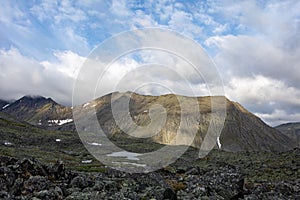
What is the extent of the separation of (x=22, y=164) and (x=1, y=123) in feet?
551

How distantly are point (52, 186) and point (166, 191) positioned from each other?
8.06 meters

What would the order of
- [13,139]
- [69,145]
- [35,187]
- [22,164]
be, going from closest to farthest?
[35,187], [22,164], [13,139], [69,145]

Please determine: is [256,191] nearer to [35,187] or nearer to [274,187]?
[274,187]

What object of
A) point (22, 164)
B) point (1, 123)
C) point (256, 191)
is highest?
point (1, 123)

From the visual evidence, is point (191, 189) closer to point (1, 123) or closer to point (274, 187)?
point (274, 187)

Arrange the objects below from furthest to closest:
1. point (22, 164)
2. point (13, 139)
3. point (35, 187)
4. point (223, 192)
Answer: point (13, 139) → point (22, 164) → point (223, 192) → point (35, 187)

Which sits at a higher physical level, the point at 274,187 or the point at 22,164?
the point at 22,164

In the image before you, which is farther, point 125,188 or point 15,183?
point 125,188

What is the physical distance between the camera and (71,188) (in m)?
22.0

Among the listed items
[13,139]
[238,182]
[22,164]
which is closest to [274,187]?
[238,182]

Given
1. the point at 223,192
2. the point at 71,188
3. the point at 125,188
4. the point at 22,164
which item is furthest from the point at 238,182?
the point at 22,164

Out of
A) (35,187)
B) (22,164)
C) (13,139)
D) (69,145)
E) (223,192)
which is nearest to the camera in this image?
(35,187)

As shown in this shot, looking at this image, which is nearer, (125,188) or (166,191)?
(166,191)

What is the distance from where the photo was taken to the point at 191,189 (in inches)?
954
